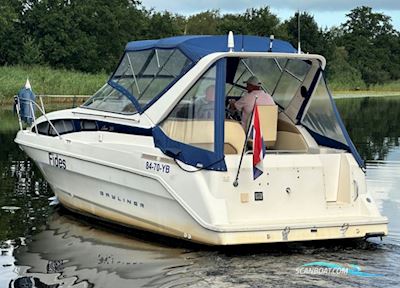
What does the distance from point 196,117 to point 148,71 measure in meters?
1.43

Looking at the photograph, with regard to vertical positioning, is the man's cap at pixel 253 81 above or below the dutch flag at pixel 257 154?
above

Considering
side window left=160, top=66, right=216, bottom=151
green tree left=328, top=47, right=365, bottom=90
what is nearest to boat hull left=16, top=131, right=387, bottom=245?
side window left=160, top=66, right=216, bottom=151

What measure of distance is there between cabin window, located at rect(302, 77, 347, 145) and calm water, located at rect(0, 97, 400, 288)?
1409 millimetres

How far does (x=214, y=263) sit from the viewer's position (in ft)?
25.8

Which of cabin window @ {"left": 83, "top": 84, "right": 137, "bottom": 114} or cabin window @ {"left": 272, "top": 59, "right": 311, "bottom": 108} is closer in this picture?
cabin window @ {"left": 83, "top": 84, "right": 137, "bottom": 114}

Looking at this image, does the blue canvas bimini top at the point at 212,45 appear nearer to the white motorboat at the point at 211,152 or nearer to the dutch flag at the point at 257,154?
the white motorboat at the point at 211,152

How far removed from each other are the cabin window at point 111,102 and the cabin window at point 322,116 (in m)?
2.28

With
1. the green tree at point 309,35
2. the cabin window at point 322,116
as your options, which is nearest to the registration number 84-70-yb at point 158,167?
the cabin window at point 322,116

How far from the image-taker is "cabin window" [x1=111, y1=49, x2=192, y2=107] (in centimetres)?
924

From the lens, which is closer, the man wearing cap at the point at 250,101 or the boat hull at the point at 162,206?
the boat hull at the point at 162,206

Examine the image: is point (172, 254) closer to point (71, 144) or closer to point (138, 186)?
point (138, 186)

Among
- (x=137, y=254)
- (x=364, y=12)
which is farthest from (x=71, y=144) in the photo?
(x=364, y=12)

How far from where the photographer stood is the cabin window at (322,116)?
9561 mm

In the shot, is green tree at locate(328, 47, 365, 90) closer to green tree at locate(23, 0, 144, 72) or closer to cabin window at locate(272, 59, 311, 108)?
green tree at locate(23, 0, 144, 72)
